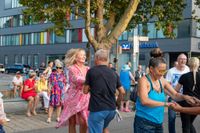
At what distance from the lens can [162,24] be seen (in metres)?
14.6

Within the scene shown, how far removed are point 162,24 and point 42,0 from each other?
4.58 meters

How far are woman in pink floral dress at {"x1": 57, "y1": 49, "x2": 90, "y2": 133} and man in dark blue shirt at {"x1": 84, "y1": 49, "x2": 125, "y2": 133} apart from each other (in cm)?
82

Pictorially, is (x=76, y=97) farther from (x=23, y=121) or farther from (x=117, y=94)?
(x=23, y=121)

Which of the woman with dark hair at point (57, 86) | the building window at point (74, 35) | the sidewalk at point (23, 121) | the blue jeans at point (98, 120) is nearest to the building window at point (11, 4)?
the building window at point (74, 35)

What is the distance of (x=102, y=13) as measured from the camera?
13.1 m

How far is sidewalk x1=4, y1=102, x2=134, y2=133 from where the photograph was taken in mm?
9245

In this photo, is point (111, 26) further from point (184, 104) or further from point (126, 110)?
point (184, 104)

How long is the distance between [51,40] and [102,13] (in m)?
48.2

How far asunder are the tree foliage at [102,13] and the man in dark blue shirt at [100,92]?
6.37m

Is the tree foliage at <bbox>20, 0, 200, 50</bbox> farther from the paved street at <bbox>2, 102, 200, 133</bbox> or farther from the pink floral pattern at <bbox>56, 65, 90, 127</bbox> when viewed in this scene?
the pink floral pattern at <bbox>56, 65, 90, 127</bbox>

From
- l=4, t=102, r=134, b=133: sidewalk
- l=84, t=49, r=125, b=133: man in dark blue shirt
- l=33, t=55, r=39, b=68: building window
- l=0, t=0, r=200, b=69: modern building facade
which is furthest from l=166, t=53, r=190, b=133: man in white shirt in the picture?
l=33, t=55, r=39, b=68: building window

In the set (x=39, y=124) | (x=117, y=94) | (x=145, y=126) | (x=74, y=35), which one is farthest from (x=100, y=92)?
(x=74, y=35)

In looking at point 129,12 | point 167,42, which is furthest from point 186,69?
point 167,42

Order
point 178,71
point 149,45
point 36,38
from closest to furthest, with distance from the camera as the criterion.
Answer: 1. point 178,71
2. point 149,45
3. point 36,38
